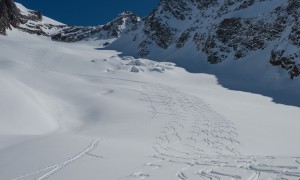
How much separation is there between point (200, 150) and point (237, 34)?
42484mm

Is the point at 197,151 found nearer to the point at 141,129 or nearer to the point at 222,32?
the point at 141,129

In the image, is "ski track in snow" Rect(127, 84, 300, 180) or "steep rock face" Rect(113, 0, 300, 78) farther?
"steep rock face" Rect(113, 0, 300, 78)

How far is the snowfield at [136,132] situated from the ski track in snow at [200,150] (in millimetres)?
26

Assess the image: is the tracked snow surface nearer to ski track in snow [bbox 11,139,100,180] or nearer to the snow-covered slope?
ski track in snow [bbox 11,139,100,180]

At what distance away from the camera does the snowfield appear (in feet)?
31.8

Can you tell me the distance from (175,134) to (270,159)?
662cm

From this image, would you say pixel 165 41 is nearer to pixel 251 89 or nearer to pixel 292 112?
pixel 251 89

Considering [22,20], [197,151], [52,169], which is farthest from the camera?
[22,20]

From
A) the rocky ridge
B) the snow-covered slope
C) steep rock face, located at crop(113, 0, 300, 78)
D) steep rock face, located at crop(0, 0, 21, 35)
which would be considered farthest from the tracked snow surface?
the snow-covered slope

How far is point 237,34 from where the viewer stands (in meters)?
53.7

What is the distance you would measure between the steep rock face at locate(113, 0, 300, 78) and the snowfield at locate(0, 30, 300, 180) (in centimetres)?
1126

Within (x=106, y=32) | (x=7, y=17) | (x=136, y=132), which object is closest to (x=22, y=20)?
(x=7, y=17)

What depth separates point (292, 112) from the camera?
25.7m

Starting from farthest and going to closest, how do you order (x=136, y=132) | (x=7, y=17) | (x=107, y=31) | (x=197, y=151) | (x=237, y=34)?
(x=107, y=31) → (x=7, y=17) → (x=237, y=34) → (x=136, y=132) → (x=197, y=151)
